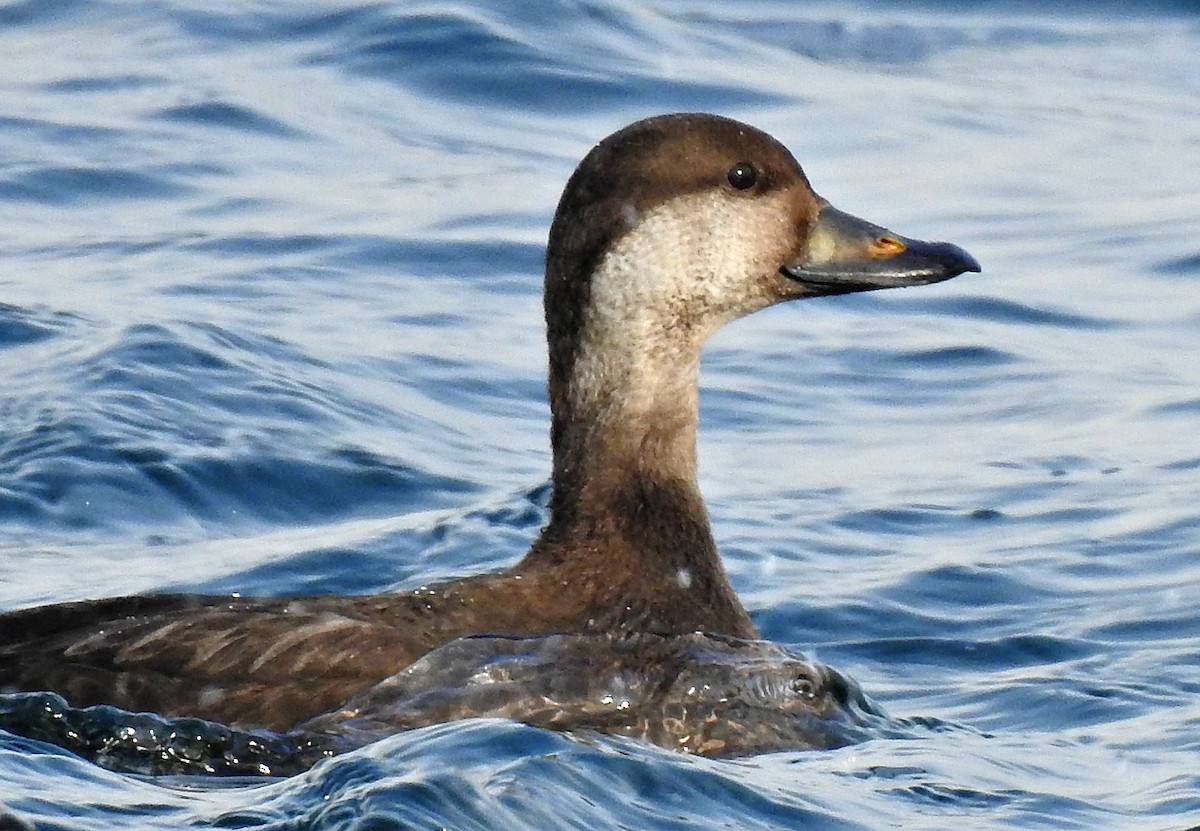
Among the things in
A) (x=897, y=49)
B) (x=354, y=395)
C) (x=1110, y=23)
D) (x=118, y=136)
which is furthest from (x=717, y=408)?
(x=1110, y=23)

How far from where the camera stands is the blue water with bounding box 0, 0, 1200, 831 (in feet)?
17.5

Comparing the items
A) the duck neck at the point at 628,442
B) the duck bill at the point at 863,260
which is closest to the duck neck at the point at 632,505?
the duck neck at the point at 628,442

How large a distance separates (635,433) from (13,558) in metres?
2.17

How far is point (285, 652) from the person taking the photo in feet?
16.7

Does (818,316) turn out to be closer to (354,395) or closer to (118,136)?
(354,395)

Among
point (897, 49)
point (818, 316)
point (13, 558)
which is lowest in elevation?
point (13, 558)

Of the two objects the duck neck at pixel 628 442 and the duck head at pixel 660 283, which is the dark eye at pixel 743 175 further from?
the duck neck at pixel 628 442

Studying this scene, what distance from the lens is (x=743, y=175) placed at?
20.2ft

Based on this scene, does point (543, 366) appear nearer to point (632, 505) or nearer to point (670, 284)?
point (670, 284)

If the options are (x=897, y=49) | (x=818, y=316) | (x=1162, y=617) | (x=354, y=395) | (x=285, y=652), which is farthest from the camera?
(x=897, y=49)

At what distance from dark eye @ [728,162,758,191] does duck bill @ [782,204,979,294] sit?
0.22 m

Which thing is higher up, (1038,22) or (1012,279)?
(1038,22)

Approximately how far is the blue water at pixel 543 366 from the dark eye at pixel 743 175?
4.45ft

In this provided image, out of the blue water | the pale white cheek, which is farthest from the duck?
the blue water
